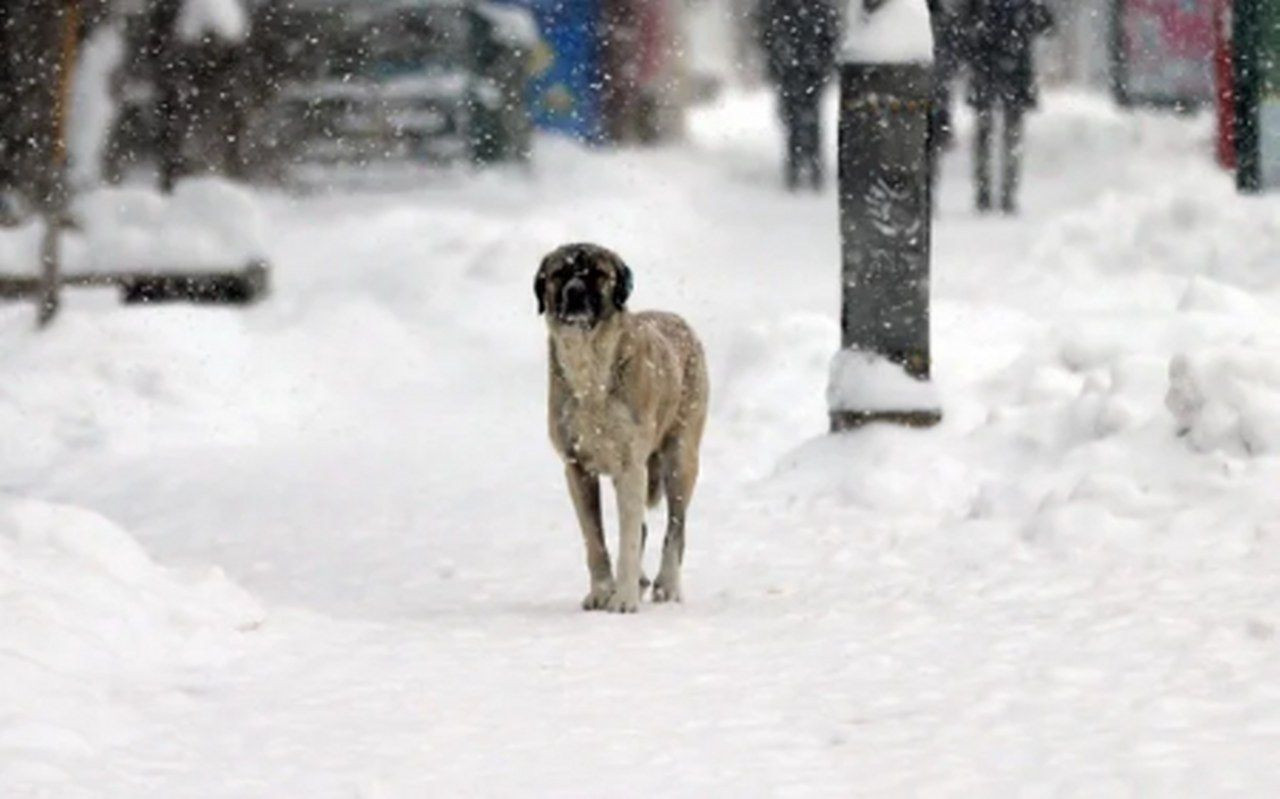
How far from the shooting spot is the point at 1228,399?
33.6 ft

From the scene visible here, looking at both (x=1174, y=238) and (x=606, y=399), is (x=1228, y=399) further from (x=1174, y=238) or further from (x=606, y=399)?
(x=1174, y=238)

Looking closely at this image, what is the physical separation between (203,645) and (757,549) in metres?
3.45

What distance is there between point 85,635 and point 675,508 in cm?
293

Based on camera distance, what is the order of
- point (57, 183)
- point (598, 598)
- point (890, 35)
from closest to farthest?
point (598, 598) < point (890, 35) < point (57, 183)

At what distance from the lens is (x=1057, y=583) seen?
892 centimetres

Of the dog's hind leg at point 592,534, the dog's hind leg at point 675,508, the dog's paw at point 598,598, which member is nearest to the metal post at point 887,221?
the dog's hind leg at point 675,508

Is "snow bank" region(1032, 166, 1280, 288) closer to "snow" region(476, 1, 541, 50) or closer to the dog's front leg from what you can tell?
the dog's front leg

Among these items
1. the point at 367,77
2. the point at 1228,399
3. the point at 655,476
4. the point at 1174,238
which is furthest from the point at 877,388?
the point at 367,77

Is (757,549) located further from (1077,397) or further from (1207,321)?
(1207,321)

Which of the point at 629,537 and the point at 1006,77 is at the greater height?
the point at 1006,77

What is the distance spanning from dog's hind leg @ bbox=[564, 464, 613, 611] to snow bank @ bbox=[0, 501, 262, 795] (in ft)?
4.50

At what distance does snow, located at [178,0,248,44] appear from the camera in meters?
23.0

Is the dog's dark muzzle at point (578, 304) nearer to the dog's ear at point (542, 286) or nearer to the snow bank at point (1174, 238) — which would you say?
the dog's ear at point (542, 286)

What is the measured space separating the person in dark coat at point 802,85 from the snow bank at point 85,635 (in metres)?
20.3
